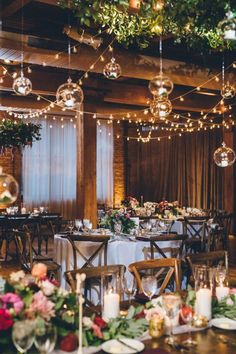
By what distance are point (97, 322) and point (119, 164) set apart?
12197 millimetres

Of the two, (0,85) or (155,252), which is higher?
(0,85)

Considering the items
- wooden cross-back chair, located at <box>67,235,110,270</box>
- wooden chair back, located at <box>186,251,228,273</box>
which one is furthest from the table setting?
wooden cross-back chair, located at <box>67,235,110,270</box>

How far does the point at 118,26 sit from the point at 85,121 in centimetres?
433

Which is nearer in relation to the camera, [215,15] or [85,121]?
[215,15]

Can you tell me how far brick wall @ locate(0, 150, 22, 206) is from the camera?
12.2 metres

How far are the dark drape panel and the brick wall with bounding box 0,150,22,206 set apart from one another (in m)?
3.35

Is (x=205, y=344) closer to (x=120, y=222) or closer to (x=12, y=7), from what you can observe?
(x=120, y=222)

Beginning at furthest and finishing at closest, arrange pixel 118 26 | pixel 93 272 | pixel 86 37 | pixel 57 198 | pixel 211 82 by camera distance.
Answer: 1. pixel 57 198
2. pixel 211 82
3. pixel 86 37
4. pixel 118 26
5. pixel 93 272

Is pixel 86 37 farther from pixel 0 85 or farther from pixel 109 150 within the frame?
pixel 109 150

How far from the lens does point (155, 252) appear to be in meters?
5.41

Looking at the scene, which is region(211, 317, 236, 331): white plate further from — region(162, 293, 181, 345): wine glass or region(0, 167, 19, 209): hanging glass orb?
region(0, 167, 19, 209): hanging glass orb

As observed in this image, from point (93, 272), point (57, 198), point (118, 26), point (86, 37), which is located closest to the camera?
point (93, 272)

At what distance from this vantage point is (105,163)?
14.0m

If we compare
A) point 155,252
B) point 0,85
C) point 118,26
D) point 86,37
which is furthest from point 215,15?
point 0,85
